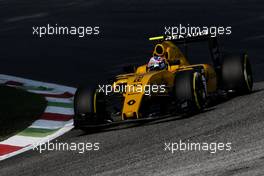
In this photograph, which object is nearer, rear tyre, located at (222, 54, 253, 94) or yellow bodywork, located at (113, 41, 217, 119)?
yellow bodywork, located at (113, 41, 217, 119)

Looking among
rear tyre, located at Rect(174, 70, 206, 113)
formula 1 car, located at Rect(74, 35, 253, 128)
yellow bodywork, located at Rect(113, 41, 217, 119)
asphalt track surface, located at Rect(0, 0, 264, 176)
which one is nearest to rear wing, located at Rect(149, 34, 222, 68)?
formula 1 car, located at Rect(74, 35, 253, 128)

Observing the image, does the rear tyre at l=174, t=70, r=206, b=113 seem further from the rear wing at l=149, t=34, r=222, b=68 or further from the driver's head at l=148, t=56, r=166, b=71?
the rear wing at l=149, t=34, r=222, b=68

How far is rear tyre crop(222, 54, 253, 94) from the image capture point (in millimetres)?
13938

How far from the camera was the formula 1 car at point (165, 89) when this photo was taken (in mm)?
12891

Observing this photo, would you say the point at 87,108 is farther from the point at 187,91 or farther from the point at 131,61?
the point at 131,61

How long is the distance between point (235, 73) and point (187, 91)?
142 centimetres

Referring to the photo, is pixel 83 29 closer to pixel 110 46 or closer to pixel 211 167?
pixel 110 46

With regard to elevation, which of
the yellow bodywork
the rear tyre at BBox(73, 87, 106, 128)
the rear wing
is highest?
the rear wing

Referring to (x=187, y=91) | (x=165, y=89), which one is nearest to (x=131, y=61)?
(x=165, y=89)

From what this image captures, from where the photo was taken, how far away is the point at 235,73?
1398 cm

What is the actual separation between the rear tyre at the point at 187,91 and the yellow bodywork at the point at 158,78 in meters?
0.46

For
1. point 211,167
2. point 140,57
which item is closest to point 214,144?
point 211,167

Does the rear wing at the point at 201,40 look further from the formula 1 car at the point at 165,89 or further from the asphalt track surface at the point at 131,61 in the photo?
the asphalt track surface at the point at 131,61

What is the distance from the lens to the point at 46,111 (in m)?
15.6
